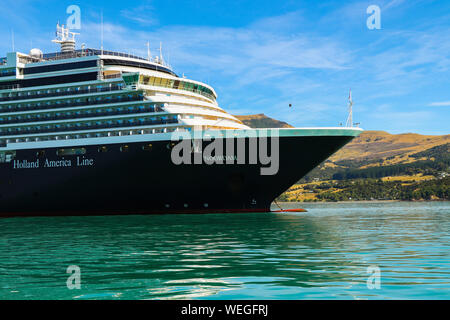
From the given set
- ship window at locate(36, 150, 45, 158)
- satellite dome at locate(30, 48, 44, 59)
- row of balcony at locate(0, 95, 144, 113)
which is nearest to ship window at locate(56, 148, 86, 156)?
ship window at locate(36, 150, 45, 158)

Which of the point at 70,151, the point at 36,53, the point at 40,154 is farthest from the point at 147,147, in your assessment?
the point at 36,53

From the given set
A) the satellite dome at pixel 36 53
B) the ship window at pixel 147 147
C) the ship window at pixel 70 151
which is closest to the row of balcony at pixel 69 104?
the ship window at pixel 70 151

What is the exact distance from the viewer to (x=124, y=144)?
42062mm

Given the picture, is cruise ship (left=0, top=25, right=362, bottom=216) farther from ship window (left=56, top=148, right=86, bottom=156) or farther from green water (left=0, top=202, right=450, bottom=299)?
green water (left=0, top=202, right=450, bottom=299)

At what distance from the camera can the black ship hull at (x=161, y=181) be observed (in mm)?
40438

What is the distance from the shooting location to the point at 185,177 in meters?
40.2

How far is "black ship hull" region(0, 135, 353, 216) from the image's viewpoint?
40438mm

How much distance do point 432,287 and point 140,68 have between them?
4577cm

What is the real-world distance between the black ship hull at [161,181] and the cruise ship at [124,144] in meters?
0.10

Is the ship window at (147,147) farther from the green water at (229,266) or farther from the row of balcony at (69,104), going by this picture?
the green water at (229,266)

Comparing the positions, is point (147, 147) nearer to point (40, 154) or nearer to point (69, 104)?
point (69, 104)

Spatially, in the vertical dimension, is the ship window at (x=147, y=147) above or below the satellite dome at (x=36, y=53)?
below

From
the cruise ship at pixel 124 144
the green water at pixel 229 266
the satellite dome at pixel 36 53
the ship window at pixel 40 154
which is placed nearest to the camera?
the green water at pixel 229 266
